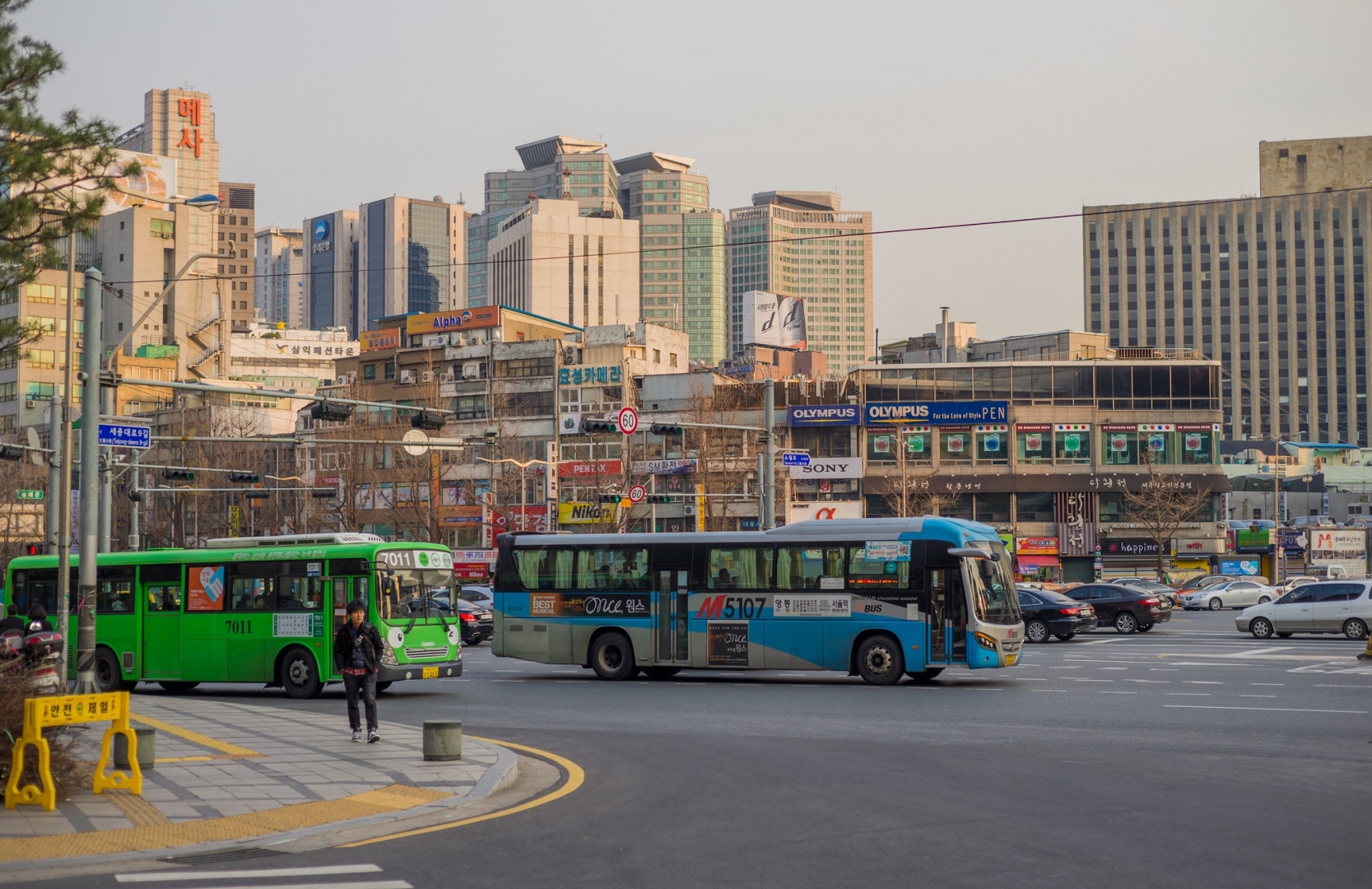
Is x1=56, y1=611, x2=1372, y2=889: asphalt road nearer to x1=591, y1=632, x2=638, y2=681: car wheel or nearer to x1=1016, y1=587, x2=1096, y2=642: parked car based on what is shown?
x1=591, y1=632, x2=638, y2=681: car wheel

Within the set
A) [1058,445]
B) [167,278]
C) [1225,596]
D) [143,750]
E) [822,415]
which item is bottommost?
[1225,596]

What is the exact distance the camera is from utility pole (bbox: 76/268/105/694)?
19781 mm

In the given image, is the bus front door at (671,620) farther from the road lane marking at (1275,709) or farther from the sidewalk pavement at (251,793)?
the road lane marking at (1275,709)

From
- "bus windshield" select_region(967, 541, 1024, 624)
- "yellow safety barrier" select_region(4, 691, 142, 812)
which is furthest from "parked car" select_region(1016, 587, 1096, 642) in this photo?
"yellow safety barrier" select_region(4, 691, 142, 812)

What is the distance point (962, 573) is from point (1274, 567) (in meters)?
65.4

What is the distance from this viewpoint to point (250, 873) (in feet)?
31.8

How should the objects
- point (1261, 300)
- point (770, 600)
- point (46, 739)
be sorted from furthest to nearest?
1. point (1261, 300)
2. point (770, 600)
3. point (46, 739)

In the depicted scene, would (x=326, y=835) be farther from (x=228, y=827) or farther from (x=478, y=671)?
(x=478, y=671)

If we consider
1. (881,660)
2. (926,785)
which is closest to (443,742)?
(926,785)

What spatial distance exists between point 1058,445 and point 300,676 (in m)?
65.9

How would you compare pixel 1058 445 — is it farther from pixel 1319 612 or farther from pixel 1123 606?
pixel 1319 612

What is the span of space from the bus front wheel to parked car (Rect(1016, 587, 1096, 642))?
20.4m

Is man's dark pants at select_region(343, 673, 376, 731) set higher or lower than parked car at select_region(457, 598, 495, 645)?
higher

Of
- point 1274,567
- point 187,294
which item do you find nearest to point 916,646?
point 1274,567
